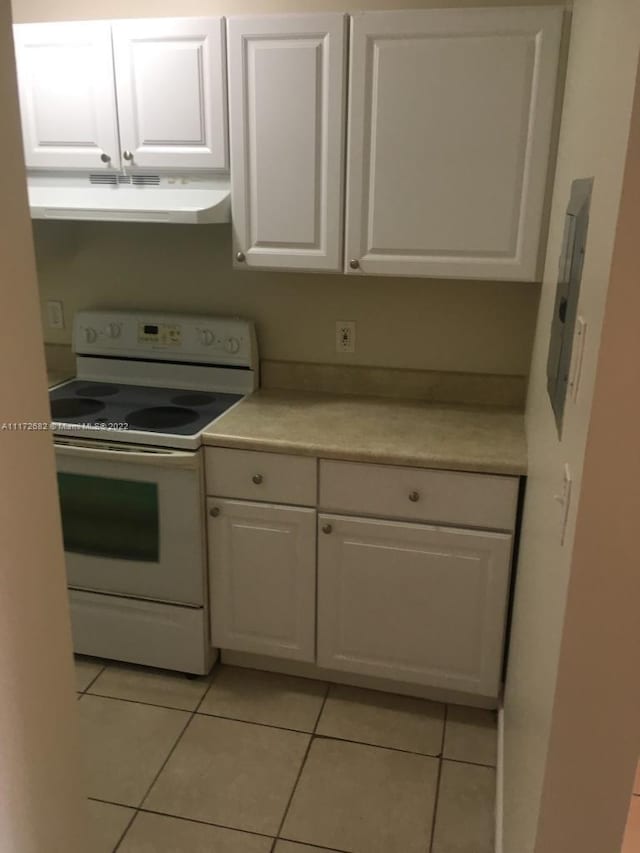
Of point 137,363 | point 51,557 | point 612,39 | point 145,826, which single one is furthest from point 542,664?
point 137,363

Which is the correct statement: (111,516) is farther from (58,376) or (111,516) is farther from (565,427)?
(565,427)

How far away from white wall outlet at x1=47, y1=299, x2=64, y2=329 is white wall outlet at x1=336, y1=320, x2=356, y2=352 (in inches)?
44.5

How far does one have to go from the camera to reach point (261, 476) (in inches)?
88.0

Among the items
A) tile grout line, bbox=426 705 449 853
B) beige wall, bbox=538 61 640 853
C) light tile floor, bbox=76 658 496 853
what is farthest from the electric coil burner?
beige wall, bbox=538 61 640 853

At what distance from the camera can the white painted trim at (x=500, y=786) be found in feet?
5.94

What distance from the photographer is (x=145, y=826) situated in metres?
1.92

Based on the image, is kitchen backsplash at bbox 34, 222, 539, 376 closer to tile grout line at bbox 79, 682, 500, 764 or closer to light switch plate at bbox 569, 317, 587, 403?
tile grout line at bbox 79, 682, 500, 764

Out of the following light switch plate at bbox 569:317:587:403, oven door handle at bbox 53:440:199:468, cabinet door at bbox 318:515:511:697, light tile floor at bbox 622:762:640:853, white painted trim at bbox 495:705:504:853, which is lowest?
white painted trim at bbox 495:705:504:853

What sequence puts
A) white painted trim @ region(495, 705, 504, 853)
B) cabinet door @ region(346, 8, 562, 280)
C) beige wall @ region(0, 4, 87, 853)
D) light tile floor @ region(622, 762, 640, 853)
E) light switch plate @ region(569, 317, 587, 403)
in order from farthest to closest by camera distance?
cabinet door @ region(346, 8, 562, 280) → white painted trim @ region(495, 705, 504, 853) → light tile floor @ region(622, 762, 640, 853) → light switch plate @ region(569, 317, 587, 403) → beige wall @ region(0, 4, 87, 853)

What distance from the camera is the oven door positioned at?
2.26 metres

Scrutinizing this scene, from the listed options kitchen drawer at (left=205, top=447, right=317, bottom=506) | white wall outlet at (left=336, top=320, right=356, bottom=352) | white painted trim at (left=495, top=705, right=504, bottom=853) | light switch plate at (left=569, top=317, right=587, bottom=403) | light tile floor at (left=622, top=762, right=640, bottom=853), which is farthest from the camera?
white wall outlet at (left=336, top=320, right=356, bottom=352)

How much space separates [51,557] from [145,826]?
1255mm

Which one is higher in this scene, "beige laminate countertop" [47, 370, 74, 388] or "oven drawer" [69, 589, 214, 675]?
"beige laminate countertop" [47, 370, 74, 388]

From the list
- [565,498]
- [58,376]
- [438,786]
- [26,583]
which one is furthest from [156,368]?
[565,498]
